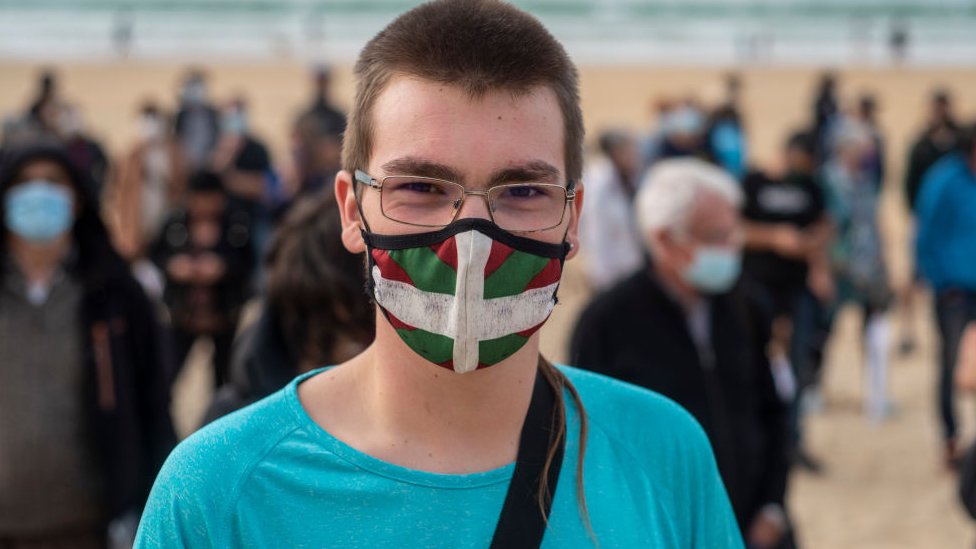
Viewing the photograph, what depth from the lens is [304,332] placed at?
3268 mm

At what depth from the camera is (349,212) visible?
1916mm

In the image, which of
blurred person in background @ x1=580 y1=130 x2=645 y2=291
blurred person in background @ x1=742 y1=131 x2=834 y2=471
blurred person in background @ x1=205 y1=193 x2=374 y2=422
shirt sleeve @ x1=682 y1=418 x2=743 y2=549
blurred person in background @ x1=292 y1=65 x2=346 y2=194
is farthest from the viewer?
blurred person in background @ x1=580 y1=130 x2=645 y2=291

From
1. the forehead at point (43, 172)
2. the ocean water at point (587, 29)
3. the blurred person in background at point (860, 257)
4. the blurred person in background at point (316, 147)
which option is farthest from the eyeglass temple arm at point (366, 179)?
the ocean water at point (587, 29)

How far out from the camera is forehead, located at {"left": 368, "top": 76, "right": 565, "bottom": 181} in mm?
1721

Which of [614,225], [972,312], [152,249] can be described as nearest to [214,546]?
[152,249]

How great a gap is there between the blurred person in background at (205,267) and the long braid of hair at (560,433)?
576 centimetres

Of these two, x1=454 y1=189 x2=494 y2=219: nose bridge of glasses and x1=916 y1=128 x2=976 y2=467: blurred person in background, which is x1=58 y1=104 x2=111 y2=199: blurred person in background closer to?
x1=916 y1=128 x2=976 y2=467: blurred person in background

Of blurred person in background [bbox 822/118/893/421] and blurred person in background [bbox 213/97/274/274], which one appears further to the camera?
blurred person in background [bbox 213/97/274/274]

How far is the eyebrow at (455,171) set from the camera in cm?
173

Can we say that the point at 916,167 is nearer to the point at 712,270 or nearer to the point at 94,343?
the point at 712,270

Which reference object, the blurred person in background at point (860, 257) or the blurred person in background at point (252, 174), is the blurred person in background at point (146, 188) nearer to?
the blurred person in background at point (252, 174)

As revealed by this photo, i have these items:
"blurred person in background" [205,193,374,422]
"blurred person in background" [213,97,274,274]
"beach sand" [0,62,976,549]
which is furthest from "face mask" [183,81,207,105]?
"blurred person in background" [205,193,374,422]

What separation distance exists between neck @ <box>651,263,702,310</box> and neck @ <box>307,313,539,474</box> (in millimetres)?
2536

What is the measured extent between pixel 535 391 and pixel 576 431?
0.32 ft
